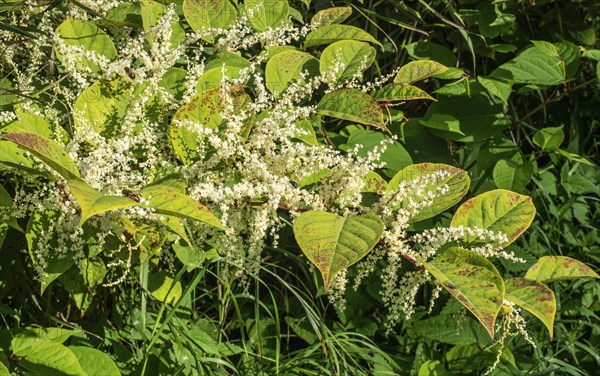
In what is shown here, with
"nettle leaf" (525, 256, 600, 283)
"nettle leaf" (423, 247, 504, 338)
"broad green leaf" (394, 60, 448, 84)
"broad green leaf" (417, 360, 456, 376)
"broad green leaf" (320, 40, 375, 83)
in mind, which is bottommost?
"broad green leaf" (417, 360, 456, 376)

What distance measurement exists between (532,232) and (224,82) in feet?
6.46

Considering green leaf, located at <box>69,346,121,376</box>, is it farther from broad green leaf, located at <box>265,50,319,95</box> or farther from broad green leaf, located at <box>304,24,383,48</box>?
broad green leaf, located at <box>304,24,383,48</box>

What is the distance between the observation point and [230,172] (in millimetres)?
1312

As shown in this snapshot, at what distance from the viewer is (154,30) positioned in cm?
148

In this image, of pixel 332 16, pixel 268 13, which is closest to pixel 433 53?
pixel 332 16

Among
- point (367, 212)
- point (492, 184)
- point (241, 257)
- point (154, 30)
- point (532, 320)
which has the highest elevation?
point (154, 30)

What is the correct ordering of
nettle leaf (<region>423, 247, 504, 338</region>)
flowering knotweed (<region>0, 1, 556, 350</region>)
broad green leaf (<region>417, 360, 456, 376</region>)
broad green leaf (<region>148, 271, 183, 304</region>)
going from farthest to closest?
broad green leaf (<region>417, 360, 456, 376</region>), broad green leaf (<region>148, 271, 183, 304</region>), flowering knotweed (<region>0, 1, 556, 350</region>), nettle leaf (<region>423, 247, 504, 338</region>)

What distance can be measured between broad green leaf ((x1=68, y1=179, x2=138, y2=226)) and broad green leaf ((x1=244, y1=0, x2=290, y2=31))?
754 mm

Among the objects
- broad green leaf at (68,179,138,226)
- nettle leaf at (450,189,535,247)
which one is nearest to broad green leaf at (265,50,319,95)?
nettle leaf at (450,189,535,247)

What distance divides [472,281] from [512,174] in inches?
51.7

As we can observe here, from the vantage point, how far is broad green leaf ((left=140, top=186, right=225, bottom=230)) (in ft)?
3.43

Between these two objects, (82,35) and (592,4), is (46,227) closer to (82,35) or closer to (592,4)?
(82,35)

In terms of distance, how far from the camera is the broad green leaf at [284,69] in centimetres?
149

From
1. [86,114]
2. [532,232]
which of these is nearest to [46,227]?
[86,114]
